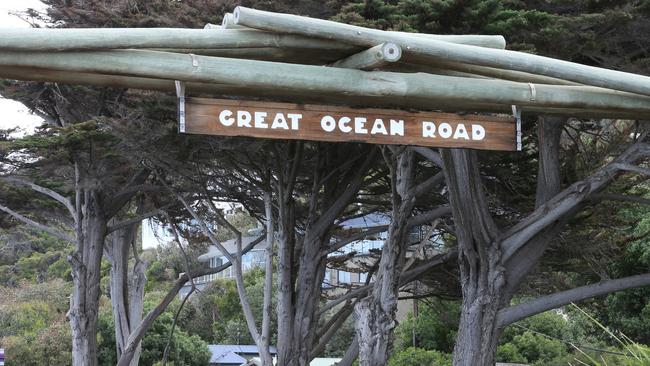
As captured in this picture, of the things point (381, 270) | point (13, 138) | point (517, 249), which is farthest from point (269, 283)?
point (13, 138)

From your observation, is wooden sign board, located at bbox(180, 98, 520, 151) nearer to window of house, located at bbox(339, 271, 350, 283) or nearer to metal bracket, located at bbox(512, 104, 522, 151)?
metal bracket, located at bbox(512, 104, 522, 151)

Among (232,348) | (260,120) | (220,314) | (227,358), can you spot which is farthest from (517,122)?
(220,314)

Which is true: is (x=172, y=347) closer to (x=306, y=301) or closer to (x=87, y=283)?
(x=87, y=283)

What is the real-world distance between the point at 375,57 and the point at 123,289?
16422mm

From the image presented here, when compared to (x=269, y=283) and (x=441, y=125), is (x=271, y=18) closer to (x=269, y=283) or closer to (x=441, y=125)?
(x=441, y=125)

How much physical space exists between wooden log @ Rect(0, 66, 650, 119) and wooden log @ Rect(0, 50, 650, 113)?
0.05 meters

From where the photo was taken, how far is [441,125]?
5.99m

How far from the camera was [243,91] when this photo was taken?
5965mm

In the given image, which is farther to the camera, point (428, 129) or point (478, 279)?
point (478, 279)

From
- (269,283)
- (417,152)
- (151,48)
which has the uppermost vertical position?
(417,152)

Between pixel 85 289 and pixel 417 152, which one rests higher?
pixel 417 152

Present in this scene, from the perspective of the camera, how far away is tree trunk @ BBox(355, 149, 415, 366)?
40.6 ft

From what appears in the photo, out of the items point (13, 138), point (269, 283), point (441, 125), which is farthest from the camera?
point (13, 138)

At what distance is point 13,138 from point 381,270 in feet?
22.7
